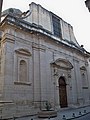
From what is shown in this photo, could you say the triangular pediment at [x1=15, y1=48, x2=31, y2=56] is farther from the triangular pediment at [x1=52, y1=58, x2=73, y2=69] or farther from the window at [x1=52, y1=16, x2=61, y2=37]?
the window at [x1=52, y1=16, x2=61, y2=37]

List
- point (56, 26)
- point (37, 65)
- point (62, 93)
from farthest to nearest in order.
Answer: point (56, 26) < point (62, 93) < point (37, 65)

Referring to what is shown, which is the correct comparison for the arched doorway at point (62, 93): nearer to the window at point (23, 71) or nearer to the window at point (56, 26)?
the window at point (23, 71)

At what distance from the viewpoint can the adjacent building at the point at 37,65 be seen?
33.5 ft

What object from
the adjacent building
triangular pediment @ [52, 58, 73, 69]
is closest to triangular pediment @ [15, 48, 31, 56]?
the adjacent building

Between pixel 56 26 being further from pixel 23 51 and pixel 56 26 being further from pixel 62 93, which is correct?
pixel 62 93

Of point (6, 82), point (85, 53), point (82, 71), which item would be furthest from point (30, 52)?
point (85, 53)

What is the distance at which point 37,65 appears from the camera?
40.1 feet

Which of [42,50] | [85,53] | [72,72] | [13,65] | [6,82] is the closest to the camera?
[6,82]

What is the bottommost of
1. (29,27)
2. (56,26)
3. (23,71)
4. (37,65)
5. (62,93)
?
(62,93)

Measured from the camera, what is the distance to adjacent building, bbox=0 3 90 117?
10220 mm

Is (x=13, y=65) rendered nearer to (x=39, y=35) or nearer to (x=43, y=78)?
(x=43, y=78)

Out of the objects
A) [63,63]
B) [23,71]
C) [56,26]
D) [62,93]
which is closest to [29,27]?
[23,71]

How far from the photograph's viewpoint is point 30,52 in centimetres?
1206

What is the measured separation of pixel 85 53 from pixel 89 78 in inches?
123
